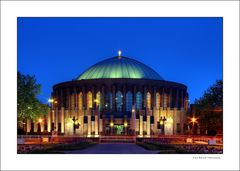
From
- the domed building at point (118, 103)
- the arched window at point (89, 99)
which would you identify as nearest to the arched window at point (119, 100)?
the domed building at point (118, 103)

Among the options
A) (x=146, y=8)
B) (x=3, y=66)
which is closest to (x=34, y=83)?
(x=3, y=66)

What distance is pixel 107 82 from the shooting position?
3073 inches

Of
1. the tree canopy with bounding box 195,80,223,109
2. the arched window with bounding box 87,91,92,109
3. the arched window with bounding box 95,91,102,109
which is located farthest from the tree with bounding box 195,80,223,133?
the arched window with bounding box 87,91,92,109

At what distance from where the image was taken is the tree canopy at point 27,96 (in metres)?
49.3

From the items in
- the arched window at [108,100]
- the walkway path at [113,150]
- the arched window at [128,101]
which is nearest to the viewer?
the walkway path at [113,150]

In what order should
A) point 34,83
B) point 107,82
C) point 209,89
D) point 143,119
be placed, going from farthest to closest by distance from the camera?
point 107,82, point 143,119, point 209,89, point 34,83

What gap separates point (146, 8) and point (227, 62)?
7.26 meters

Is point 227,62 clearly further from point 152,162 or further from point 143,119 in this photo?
point 143,119

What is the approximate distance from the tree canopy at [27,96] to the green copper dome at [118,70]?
33.5 m

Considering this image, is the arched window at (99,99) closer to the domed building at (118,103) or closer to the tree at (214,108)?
the domed building at (118,103)

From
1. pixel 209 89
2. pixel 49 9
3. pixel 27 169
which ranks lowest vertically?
pixel 27 169

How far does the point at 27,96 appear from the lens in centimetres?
5069

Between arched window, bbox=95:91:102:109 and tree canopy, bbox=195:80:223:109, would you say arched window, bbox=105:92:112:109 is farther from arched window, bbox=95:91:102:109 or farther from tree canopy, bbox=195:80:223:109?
tree canopy, bbox=195:80:223:109

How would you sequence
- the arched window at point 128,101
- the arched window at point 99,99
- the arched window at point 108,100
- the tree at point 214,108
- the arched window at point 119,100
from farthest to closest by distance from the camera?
the arched window at point 128,101 → the arched window at point 119,100 → the arched window at point 108,100 → the arched window at point 99,99 → the tree at point 214,108
